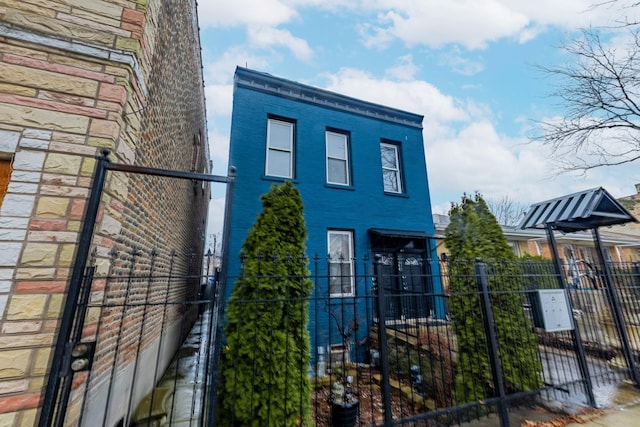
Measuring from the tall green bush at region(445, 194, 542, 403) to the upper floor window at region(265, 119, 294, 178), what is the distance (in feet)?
16.5

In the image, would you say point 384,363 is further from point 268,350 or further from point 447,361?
point 447,361

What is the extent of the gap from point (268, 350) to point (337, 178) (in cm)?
601

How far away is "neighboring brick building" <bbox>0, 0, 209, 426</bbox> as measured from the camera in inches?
65.2

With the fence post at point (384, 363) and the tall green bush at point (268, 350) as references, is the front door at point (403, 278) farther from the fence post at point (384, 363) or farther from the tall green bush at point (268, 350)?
the tall green bush at point (268, 350)

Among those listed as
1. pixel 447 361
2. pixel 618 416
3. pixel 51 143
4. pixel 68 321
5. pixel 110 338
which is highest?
pixel 51 143

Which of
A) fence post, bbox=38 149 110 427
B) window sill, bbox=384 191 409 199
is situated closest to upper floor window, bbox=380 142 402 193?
window sill, bbox=384 191 409 199

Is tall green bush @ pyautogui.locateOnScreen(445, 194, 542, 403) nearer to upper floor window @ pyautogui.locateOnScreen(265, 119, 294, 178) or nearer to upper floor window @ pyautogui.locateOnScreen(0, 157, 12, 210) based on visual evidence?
upper floor window @ pyautogui.locateOnScreen(0, 157, 12, 210)

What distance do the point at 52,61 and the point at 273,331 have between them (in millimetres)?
3182

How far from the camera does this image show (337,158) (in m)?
8.42

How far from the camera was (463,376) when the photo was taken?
4.00 metres

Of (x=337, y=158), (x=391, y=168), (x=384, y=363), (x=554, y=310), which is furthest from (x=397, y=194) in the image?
(x=384, y=363)

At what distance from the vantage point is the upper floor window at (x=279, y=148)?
752cm

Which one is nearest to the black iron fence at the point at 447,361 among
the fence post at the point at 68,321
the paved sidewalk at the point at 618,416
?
the paved sidewalk at the point at 618,416

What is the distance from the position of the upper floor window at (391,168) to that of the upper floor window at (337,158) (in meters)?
1.38
